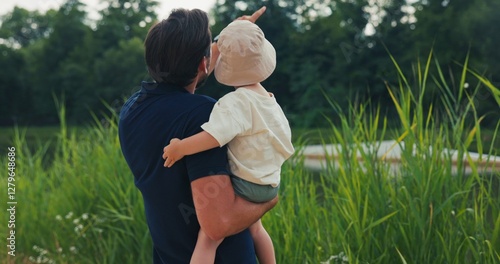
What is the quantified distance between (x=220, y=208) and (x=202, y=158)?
0.39 ft

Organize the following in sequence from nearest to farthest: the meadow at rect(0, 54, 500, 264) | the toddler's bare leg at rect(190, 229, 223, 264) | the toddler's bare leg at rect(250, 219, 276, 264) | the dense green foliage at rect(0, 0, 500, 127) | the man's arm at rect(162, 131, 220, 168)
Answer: the man's arm at rect(162, 131, 220, 168), the toddler's bare leg at rect(190, 229, 223, 264), the toddler's bare leg at rect(250, 219, 276, 264), the meadow at rect(0, 54, 500, 264), the dense green foliage at rect(0, 0, 500, 127)

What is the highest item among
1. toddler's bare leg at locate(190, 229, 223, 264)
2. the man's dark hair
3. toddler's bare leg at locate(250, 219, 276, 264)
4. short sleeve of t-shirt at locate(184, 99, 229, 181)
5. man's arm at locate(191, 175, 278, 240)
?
the man's dark hair

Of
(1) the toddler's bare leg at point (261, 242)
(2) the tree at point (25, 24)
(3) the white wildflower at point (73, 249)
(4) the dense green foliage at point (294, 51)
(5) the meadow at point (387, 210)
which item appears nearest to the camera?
(1) the toddler's bare leg at point (261, 242)

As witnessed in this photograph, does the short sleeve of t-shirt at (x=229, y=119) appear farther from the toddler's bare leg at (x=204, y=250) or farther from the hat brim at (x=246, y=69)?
the toddler's bare leg at (x=204, y=250)

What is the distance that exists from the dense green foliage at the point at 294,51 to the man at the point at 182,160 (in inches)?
805

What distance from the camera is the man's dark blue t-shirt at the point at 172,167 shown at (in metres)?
1.52

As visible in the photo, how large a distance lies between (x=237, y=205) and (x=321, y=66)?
30646 mm

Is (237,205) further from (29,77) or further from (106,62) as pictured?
(29,77)

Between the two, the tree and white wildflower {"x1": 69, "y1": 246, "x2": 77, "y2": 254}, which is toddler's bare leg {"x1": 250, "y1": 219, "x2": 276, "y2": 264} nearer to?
white wildflower {"x1": 69, "y1": 246, "x2": 77, "y2": 254}

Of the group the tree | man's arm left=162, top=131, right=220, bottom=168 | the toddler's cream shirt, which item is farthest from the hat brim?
the tree

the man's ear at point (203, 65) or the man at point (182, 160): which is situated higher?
the man's ear at point (203, 65)

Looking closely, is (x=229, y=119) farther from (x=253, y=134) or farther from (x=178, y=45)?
(x=178, y=45)

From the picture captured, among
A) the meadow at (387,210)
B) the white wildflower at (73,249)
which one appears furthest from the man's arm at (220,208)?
the white wildflower at (73,249)

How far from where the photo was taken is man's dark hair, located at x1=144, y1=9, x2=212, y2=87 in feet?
4.92
